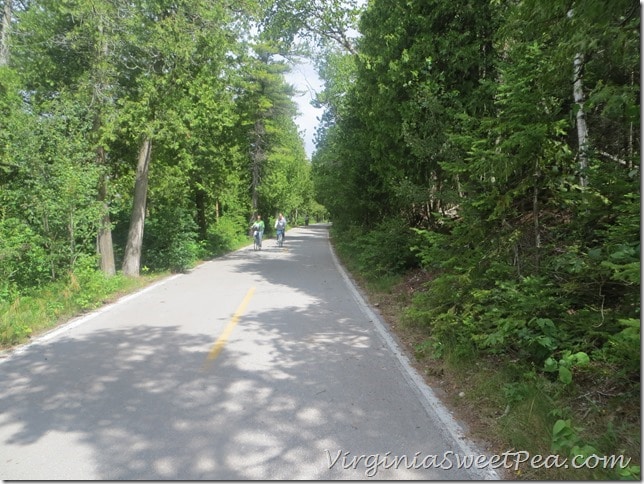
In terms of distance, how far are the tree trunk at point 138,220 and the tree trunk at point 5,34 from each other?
3.86 meters

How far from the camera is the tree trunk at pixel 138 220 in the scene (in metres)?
12.8

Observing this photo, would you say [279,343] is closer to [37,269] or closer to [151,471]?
[151,471]

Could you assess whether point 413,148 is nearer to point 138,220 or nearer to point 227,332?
point 227,332

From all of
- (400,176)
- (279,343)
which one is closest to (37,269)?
(279,343)

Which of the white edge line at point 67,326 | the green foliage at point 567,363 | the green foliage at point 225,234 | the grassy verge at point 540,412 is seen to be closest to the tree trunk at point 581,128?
the green foliage at point 567,363

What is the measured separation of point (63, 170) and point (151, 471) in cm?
802

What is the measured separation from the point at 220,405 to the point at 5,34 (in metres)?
12.3

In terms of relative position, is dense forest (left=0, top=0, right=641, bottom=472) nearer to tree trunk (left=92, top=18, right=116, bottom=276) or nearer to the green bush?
tree trunk (left=92, top=18, right=116, bottom=276)

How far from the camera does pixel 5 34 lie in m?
10.9

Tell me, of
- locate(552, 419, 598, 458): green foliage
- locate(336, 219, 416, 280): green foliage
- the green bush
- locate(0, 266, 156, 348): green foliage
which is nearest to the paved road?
locate(0, 266, 156, 348): green foliage

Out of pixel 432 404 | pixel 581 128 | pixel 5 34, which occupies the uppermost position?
pixel 5 34

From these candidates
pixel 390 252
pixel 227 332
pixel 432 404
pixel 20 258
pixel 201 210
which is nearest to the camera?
pixel 432 404

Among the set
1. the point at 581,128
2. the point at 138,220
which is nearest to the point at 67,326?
the point at 138,220

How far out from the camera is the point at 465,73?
28.6 feet
